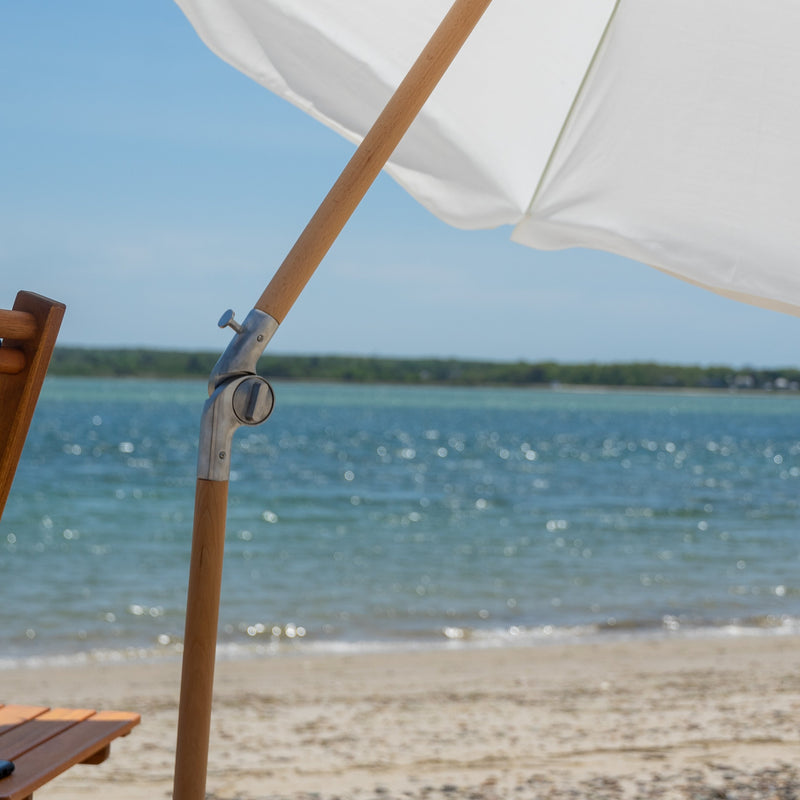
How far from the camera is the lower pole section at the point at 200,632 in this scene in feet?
3.17

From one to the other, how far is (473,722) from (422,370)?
89744mm

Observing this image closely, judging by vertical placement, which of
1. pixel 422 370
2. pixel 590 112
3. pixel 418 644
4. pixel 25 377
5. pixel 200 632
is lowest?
pixel 418 644

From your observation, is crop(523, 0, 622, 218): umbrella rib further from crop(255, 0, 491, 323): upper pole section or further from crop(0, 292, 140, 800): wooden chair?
crop(0, 292, 140, 800): wooden chair

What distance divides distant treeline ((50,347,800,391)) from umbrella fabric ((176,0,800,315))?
74397 mm

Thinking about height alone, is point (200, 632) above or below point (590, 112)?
below

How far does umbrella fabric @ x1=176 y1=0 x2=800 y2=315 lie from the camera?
1.50 metres

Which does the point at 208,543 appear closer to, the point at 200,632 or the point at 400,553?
the point at 200,632

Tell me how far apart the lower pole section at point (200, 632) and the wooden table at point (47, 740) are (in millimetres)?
290

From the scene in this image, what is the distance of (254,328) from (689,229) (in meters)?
0.85

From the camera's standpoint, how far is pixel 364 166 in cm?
110

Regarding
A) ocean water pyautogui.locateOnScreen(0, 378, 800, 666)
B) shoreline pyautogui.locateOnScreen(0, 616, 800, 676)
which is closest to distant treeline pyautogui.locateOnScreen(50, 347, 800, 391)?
ocean water pyautogui.locateOnScreen(0, 378, 800, 666)

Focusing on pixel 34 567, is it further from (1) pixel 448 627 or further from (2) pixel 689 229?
(2) pixel 689 229

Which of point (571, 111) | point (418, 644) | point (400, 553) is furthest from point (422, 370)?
point (571, 111)

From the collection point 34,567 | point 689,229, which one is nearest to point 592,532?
point 34,567
